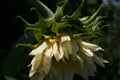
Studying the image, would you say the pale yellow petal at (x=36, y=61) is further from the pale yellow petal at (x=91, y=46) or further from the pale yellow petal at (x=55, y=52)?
the pale yellow petal at (x=91, y=46)

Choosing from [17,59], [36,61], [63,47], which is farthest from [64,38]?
[17,59]

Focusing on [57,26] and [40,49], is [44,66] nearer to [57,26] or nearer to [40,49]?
[40,49]

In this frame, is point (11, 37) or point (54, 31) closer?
point (54, 31)

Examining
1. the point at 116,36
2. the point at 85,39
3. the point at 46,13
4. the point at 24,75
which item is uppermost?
the point at 46,13

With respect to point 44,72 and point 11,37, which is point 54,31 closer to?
point 44,72

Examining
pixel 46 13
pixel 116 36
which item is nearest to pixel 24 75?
pixel 46 13

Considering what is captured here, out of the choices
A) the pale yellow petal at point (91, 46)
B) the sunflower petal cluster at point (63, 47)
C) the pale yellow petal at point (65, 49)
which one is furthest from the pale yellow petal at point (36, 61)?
the pale yellow petal at point (91, 46)
